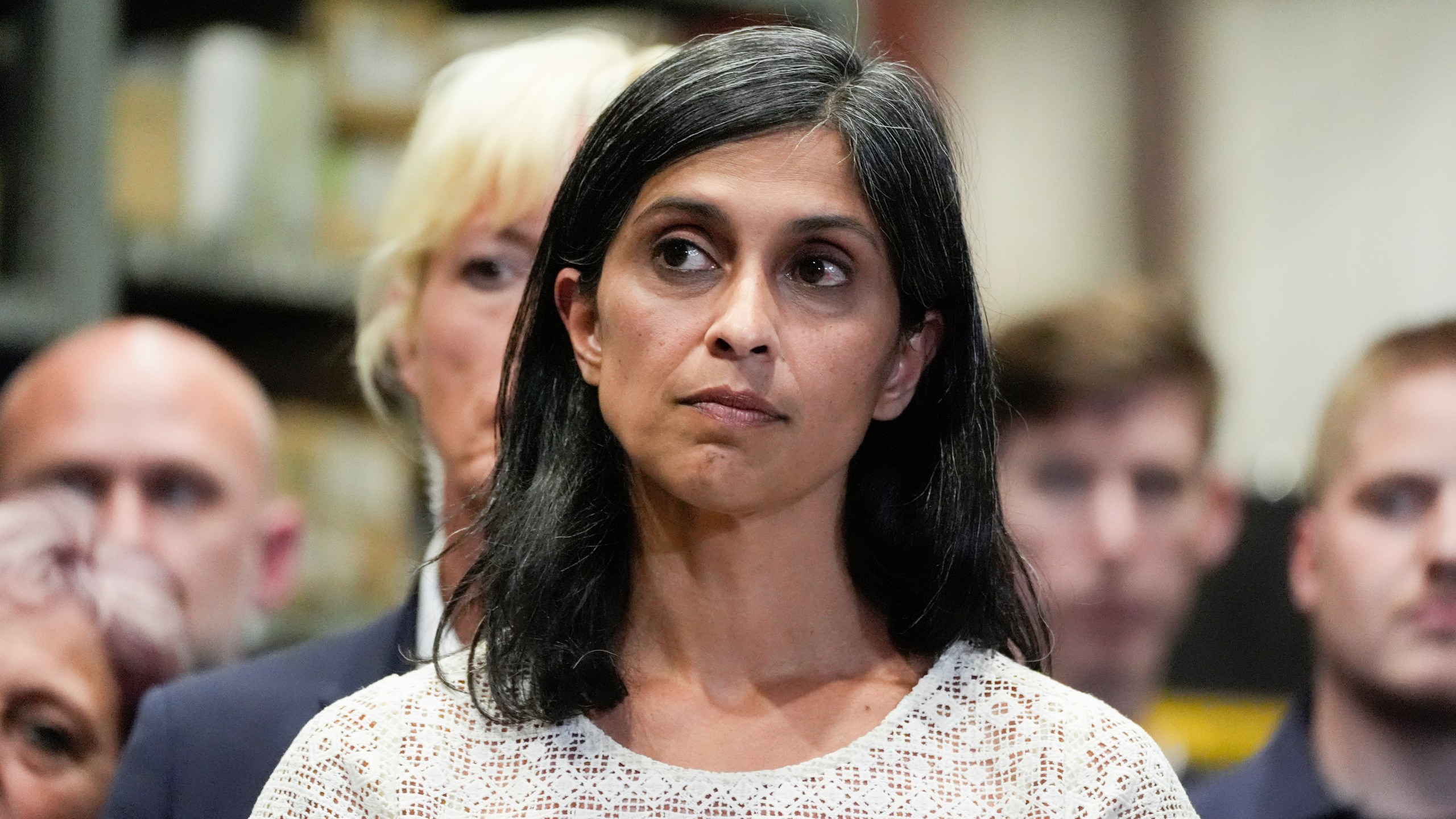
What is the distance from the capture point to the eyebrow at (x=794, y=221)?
1.33 metres

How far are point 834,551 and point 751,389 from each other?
7.9 inches

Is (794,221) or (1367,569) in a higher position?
(794,221)

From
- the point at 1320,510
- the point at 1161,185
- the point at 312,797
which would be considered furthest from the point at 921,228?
the point at 1161,185

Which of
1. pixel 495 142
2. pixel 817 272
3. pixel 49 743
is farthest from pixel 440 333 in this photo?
pixel 817 272

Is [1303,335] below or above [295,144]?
below

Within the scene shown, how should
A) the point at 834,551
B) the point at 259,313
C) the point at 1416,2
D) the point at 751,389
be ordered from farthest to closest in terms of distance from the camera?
the point at 1416,2 < the point at 259,313 < the point at 834,551 < the point at 751,389

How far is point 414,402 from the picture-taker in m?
2.26

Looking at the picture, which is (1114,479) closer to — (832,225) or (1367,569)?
(1367,569)

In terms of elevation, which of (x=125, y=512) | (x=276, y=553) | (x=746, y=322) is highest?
(x=746, y=322)

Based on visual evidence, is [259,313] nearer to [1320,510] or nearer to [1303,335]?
[1320,510]

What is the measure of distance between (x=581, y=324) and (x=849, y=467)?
241 mm

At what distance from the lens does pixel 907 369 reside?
4.67 feet

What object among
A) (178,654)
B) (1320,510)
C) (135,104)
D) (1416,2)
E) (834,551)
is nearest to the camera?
(834,551)

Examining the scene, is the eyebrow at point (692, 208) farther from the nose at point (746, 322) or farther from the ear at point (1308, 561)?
the ear at point (1308, 561)
